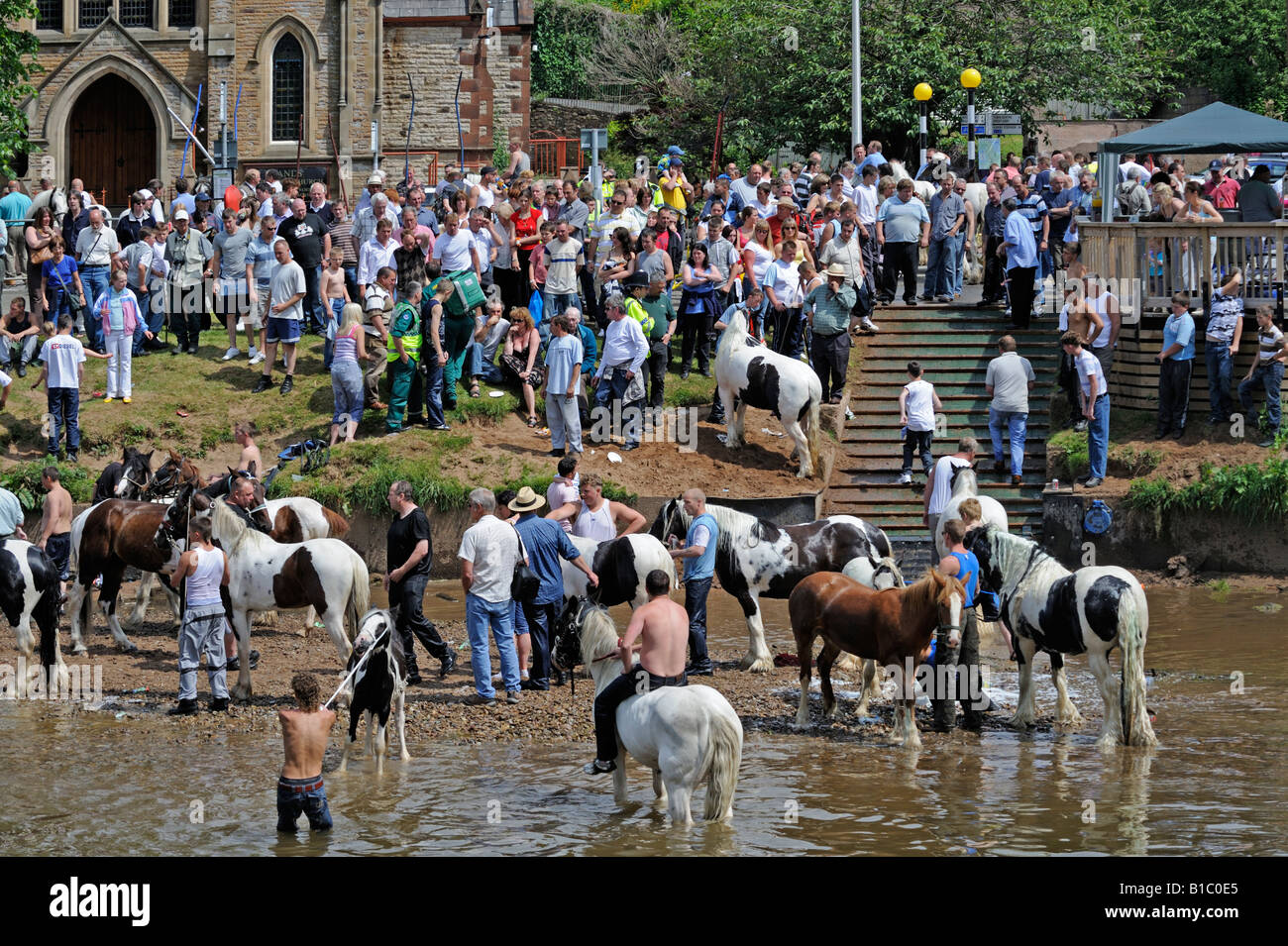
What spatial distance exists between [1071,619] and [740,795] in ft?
10.6

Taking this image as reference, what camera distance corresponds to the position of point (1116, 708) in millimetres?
13453

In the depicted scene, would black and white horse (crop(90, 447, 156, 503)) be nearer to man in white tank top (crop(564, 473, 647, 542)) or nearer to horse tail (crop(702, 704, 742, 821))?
man in white tank top (crop(564, 473, 647, 542))

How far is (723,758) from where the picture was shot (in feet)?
36.6

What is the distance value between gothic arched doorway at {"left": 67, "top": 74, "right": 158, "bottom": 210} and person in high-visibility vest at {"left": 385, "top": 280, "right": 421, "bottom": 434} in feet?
92.0

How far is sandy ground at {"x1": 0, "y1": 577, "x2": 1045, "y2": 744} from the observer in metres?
14.2

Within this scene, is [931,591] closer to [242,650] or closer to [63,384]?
[242,650]

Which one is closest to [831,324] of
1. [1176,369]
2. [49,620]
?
[1176,369]

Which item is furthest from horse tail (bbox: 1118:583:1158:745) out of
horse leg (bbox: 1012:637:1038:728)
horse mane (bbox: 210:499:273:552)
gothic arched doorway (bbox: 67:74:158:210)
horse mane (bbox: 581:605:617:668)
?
gothic arched doorway (bbox: 67:74:158:210)

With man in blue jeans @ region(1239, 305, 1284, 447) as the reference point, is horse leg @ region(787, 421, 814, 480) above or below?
below

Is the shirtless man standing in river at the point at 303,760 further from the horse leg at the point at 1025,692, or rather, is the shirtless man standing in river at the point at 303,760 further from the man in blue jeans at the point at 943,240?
the man in blue jeans at the point at 943,240

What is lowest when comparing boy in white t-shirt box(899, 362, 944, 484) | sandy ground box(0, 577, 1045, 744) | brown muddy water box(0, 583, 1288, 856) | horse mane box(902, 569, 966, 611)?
brown muddy water box(0, 583, 1288, 856)

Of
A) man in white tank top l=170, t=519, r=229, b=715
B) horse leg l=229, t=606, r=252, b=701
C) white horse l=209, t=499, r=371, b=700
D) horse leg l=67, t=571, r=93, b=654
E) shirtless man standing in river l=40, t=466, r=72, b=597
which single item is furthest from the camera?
shirtless man standing in river l=40, t=466, r=72, b=597

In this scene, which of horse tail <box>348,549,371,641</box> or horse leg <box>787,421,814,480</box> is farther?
horse leg <box>787,421,814,480</box>

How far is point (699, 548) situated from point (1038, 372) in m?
9.25
